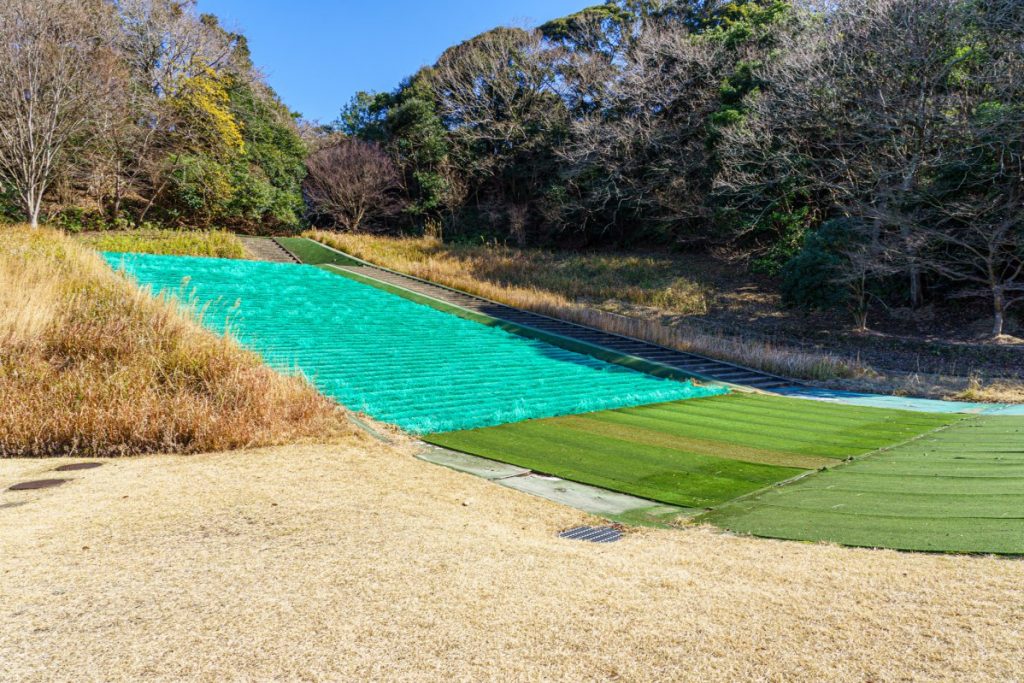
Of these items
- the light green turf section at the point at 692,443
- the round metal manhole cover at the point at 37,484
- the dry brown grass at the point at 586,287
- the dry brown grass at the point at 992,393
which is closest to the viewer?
the round metal manhole cover at the point at 37,484

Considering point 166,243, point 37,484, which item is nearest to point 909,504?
point 37,484

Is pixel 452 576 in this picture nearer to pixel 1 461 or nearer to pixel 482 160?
pixel 1 461

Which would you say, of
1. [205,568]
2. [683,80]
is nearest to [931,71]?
[683,80]

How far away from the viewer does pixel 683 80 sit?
24938 mm

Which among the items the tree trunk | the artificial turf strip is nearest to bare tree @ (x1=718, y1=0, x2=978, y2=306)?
the tree trunk

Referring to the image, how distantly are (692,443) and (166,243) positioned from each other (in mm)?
17612

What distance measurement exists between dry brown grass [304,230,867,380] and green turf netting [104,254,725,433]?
8.26 feet

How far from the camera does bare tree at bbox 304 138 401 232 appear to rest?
27828 millimetres

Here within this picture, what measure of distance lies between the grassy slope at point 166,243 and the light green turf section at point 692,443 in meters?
14.8

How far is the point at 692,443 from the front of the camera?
7.29 m

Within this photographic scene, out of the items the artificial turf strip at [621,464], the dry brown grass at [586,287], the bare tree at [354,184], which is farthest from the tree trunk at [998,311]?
the bare tree at [354,184]

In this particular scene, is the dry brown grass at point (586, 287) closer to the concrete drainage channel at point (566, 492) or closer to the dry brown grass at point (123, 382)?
the concrete drainage channel at point (566, 492)

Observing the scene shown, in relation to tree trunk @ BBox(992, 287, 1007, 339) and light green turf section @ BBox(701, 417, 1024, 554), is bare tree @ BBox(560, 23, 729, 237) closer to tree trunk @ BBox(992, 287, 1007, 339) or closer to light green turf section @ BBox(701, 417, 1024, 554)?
tree trunk @ BBox(992, 287, 1007, 339)

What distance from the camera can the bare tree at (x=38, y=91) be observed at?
17.4m
